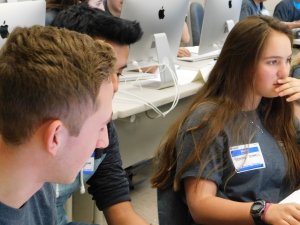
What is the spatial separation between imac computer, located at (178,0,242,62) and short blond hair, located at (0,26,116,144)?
188 cm

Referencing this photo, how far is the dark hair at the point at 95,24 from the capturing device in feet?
4.51

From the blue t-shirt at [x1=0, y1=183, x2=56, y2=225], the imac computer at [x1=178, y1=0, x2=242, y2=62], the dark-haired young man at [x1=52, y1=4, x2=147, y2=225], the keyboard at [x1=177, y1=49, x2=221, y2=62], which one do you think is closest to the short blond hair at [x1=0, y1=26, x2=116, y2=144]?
the blue t-shirt at [x1=0, y1=183, x2=56, y2=225]

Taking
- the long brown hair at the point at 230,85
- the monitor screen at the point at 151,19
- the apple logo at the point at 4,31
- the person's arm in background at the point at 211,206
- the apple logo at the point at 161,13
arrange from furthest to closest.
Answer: the apple logo at the point at 161,13, the monitor screen at the point at 151,19, the apple logo at the point at 4,31, the long brown hair at the point at 230,85, the person's arm in background at the point at 211,206

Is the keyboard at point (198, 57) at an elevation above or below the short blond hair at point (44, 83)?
below

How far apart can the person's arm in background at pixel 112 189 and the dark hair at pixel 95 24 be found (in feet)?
0.99

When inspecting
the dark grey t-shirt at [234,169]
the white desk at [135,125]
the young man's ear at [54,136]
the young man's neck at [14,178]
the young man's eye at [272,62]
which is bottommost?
the white desk at [135,125]

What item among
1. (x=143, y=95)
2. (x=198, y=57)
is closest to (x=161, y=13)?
(x=143, y=95)

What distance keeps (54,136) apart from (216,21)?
6.80 ft

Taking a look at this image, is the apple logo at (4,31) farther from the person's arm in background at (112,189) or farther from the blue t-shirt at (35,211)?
the blue t-shirt at (35,211)

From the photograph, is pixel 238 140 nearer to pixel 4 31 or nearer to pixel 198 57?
pixel 4 31

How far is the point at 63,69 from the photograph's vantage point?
0.74 metres

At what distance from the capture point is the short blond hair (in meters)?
0.73

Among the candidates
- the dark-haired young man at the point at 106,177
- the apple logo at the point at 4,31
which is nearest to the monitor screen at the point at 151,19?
the apple logo at the point at 4,31

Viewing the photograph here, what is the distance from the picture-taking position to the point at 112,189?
128 centimetres
